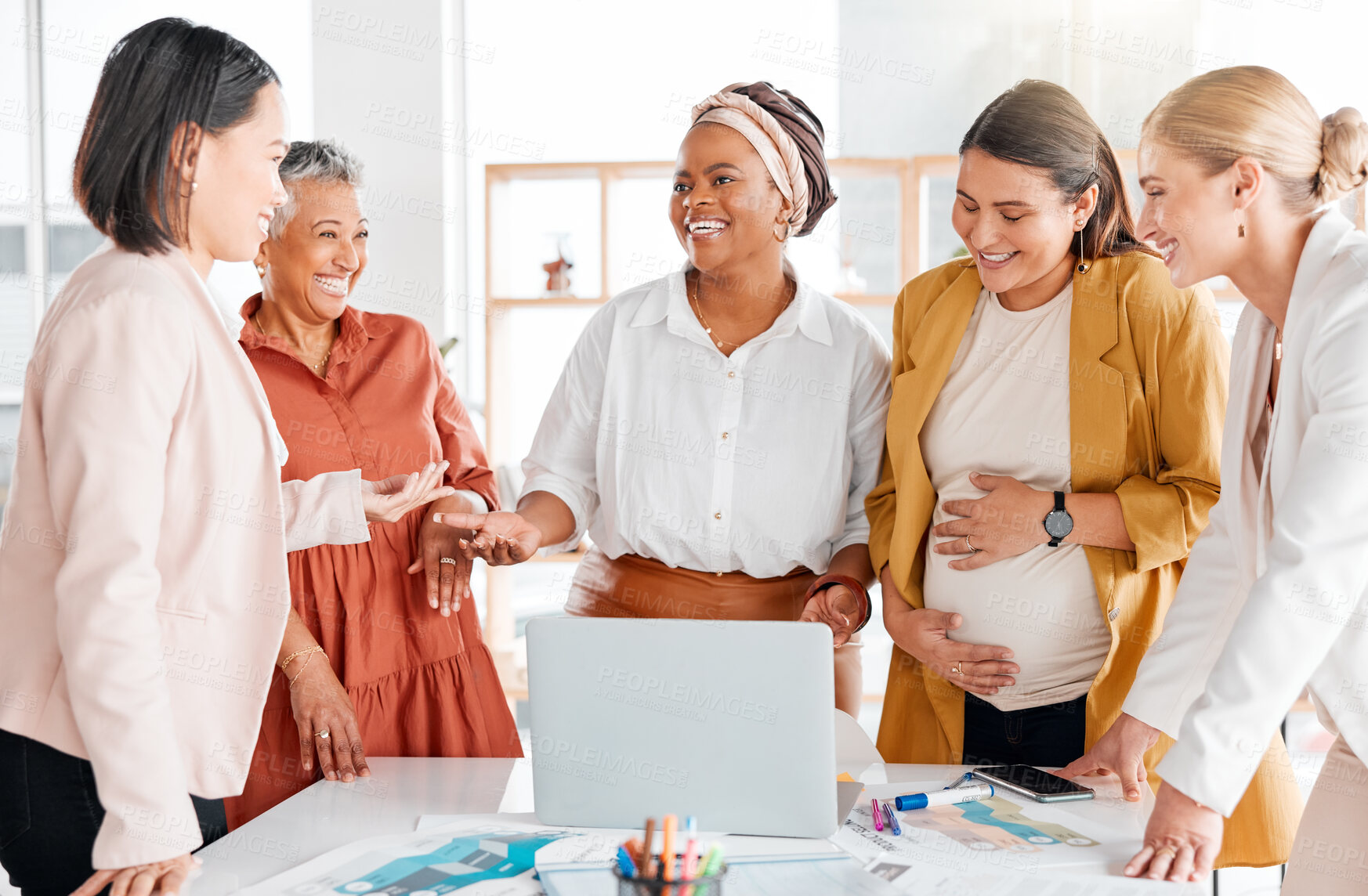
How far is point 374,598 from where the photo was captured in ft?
6.17

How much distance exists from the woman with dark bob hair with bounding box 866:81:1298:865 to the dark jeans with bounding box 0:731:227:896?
1.23m

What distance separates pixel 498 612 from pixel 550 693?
10.2ft

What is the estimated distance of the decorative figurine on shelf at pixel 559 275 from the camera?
4457mm

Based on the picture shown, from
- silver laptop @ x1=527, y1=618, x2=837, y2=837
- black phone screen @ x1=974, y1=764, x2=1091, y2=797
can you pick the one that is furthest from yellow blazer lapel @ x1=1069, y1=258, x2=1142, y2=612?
silver laptop @ x1=527, y1=618, x2=837, y2=837

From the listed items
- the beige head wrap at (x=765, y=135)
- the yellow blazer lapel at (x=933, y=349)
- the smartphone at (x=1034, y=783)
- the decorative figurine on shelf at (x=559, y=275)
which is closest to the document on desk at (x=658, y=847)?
the smartphone at (x=1034, y=783)

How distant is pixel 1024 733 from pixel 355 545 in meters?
1.17

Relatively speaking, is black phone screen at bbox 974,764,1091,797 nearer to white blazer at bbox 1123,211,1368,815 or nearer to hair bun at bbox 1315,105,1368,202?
white blazer at bbox 1123,211,1368,815

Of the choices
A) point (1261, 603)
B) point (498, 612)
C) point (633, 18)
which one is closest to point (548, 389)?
point (498, 612)

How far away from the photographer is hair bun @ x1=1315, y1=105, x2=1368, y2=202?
1.37m

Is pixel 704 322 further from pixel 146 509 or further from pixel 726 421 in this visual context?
pixel 146 509

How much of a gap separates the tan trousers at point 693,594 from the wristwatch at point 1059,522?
459 millimetres

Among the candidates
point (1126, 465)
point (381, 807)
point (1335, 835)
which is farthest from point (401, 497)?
point (1335, 835)

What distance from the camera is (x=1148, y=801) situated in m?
1.48

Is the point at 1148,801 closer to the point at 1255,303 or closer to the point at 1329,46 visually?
the point at 1255,303
